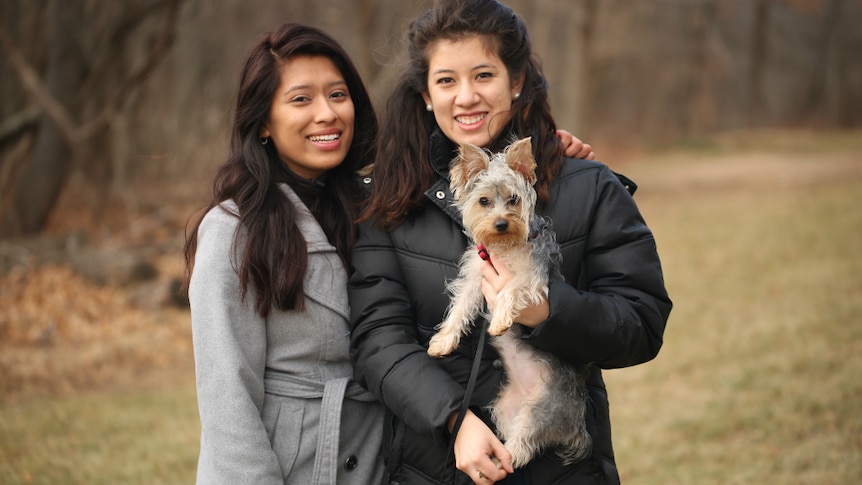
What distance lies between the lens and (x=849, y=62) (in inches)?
1641

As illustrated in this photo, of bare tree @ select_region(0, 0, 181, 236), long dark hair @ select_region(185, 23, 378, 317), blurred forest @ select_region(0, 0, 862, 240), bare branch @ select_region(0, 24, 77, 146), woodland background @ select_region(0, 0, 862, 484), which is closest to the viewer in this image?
long dark hair @ select_region(185, 23, 378, 317)

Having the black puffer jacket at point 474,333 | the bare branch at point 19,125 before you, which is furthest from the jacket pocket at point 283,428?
the bare branch at point 19,125

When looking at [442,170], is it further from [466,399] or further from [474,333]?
[466,399]

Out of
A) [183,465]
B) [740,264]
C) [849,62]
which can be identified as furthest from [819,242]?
[849,62]

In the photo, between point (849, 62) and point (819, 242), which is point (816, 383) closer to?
point (819, 242)

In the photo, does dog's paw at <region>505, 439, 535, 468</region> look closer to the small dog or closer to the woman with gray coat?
the small dog

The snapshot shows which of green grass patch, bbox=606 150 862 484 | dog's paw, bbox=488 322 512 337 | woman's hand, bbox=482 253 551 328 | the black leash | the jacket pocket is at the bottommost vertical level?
green grass patch, bbox=606 150 862 484

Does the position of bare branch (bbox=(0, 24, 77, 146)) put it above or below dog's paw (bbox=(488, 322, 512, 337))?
above

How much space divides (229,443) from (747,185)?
2026 cm

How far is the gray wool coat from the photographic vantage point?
2.95m

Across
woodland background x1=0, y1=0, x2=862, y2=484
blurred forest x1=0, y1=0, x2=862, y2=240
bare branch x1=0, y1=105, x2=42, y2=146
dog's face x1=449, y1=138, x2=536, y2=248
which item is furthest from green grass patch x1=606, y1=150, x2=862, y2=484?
bare branch x1=0, y1=105, x2=42, y2=146

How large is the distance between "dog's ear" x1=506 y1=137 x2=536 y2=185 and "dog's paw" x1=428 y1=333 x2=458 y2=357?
74 centimetres

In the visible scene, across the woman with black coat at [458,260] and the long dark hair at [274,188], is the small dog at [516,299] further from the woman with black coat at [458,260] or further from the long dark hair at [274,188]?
the long dark hair at [274,188]

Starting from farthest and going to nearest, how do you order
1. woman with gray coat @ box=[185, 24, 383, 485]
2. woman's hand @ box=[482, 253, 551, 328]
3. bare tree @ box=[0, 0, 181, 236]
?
bare tree @ box=[0, 0, 181, 236] → woman with gray coat @ box=[185, 24, 383, 485] → woman's hand @ box=[482, 253, 551, 328]
